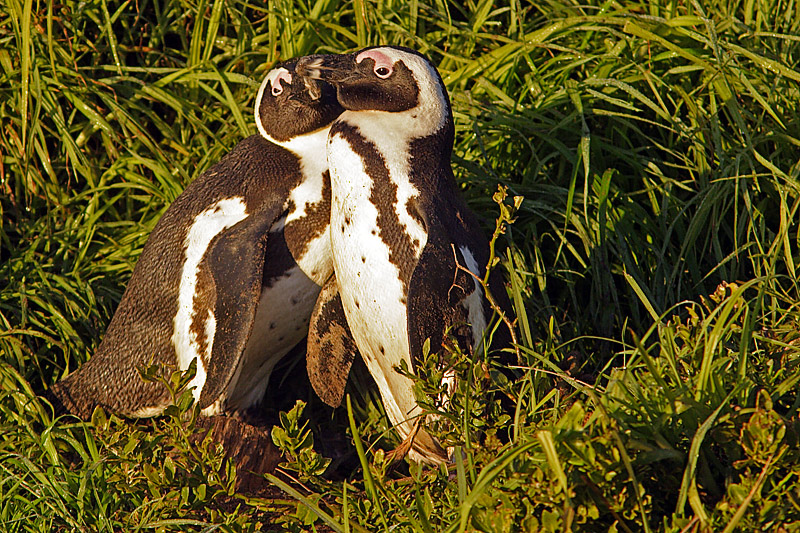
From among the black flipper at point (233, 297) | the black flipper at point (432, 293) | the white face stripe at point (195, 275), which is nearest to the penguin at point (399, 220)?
the black flipper at point (432, 293)

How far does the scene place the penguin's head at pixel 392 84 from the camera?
236 cm

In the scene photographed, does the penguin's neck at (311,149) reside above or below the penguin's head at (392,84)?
below

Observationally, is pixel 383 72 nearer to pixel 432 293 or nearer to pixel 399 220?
pixel 399 220

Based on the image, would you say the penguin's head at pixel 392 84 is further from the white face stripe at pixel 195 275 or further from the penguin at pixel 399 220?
the white face stripe at pixel 195 275

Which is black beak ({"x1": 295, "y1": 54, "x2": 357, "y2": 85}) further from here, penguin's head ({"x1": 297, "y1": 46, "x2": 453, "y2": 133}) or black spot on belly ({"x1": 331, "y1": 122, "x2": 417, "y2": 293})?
black spot on belly ({"x1": 331, "y1": 122, "x2": 417, "y2": 293})

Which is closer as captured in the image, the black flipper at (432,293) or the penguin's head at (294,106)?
the black flipper at (432,293)

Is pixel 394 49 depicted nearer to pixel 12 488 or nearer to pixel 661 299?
pixel 661 299

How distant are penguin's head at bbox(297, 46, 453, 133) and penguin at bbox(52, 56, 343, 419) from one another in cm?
14

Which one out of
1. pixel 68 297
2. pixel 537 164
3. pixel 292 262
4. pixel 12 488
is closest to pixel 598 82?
pixel 537 164

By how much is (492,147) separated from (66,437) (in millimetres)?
1684

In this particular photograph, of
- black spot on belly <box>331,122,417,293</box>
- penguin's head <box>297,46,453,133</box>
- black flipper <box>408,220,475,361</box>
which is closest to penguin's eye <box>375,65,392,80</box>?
penguin's head <box>297,46,453,133</box>

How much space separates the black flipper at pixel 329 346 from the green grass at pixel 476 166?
0.21m

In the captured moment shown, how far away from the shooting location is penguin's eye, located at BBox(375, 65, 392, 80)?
237cm

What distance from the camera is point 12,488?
2117 millimetres
